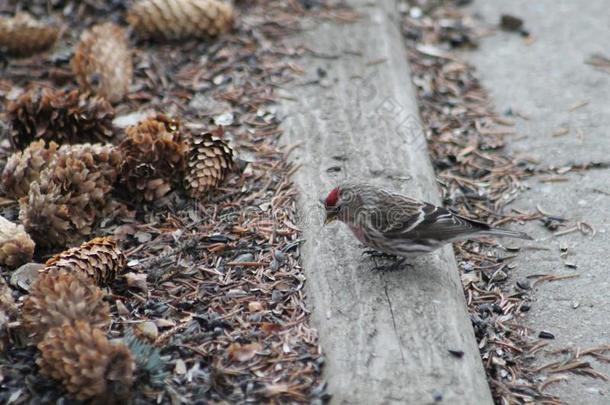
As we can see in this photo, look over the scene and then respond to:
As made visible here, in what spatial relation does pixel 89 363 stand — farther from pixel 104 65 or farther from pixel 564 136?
pixel 564 136

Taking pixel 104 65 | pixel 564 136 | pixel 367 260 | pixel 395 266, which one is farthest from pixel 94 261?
pixel 564 136

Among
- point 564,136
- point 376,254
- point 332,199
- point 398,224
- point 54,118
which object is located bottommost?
point 564,136

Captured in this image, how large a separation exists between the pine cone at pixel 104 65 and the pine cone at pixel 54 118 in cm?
51

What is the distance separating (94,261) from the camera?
4145 mm

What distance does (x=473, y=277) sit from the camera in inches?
185

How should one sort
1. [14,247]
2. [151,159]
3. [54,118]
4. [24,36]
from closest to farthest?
[14,247] → [151,159] → [54,118] → [24,36]

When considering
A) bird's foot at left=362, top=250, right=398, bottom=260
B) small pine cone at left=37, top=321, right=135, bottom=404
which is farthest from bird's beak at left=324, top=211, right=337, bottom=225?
small pine cone at left=37, top=321, right=135, bottom=404

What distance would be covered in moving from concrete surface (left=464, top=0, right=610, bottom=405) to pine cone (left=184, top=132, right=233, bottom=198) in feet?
5.72

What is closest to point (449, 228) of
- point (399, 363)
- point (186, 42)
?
point (399, 363)

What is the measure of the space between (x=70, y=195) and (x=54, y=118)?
773 mm

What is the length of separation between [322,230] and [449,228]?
2.19ft

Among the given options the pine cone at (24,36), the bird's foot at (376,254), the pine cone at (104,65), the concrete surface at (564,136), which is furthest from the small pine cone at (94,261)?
the pine cone at (24,36)

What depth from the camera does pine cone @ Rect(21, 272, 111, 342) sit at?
3.65 m

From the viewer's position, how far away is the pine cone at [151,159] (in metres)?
4.84
